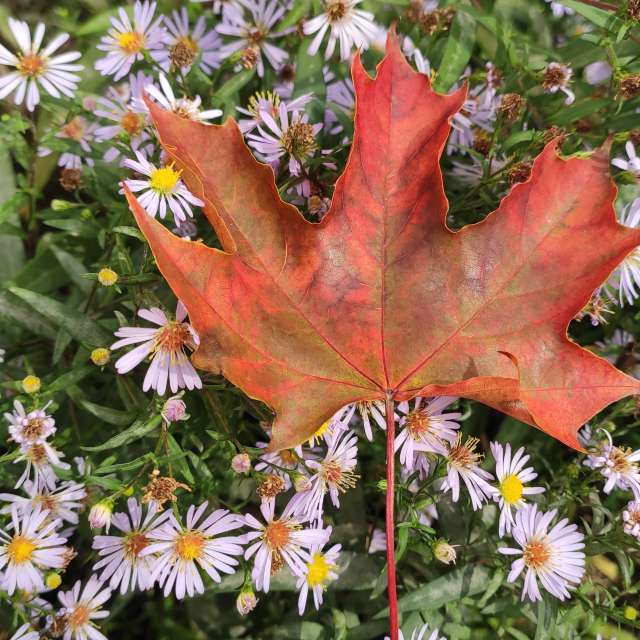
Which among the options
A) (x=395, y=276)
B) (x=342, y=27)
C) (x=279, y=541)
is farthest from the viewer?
(x=342, y=27)

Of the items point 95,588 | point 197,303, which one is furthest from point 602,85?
point 95,588

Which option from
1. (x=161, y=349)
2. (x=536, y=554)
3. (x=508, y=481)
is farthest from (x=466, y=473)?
(x=161, y=349)

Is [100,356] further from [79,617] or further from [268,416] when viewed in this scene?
[79,617]

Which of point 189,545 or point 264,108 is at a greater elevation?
point 264,108

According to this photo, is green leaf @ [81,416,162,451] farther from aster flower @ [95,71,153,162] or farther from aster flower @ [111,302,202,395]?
aster flower @ [95,71,153,162]

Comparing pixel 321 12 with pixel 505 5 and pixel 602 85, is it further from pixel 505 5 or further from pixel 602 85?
pixel 602 85

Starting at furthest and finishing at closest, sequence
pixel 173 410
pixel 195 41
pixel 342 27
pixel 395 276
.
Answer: pixel 195 41, pixel 342 27, pixel 173 410, pixel 395 276

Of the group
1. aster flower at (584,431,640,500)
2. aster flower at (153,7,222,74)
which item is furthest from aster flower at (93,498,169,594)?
aster flower at (153,7,222,74)
